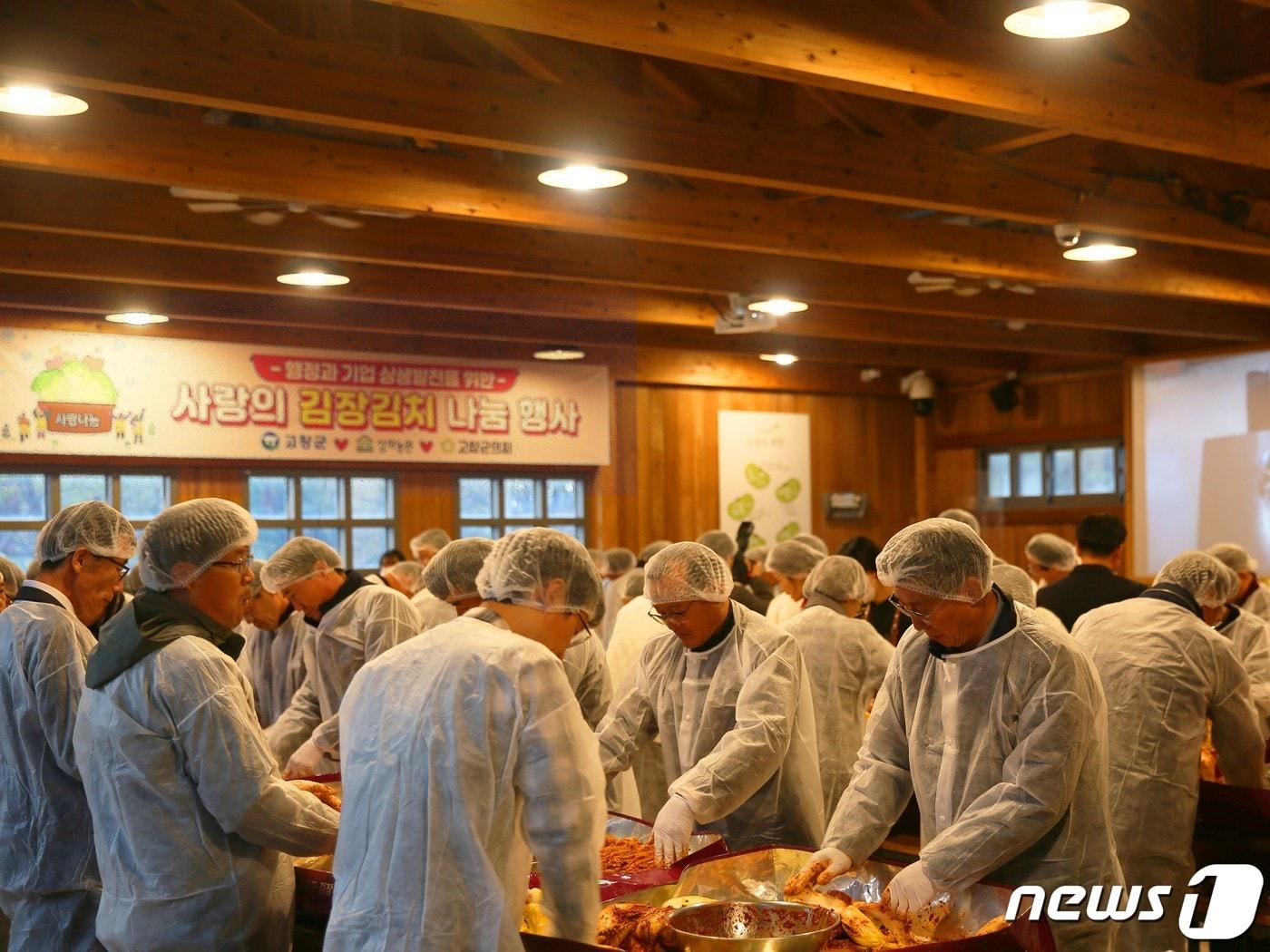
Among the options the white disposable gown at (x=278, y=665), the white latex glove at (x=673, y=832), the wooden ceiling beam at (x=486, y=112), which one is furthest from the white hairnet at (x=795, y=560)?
the white latex glove at (x=673, y=832)

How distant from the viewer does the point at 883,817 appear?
315 cm

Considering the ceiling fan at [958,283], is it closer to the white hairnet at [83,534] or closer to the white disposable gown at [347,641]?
the white disposable gown at [347,641]

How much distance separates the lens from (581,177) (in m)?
5.24

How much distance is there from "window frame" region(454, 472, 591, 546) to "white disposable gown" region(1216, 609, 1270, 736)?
541 cm

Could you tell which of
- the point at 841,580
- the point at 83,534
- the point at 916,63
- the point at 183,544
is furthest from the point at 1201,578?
the point at 83,534

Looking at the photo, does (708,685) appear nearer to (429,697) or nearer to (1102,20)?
(429,697)

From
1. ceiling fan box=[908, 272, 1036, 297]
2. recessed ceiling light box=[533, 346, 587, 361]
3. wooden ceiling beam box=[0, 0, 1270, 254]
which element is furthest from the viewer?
recessed ceiling light box=[533, 346, 587, 361]

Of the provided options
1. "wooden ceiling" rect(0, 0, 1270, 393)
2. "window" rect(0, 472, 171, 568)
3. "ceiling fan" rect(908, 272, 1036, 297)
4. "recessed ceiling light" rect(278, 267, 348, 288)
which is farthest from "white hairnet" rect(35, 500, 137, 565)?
"window" rect(0, 472, 171, 568)

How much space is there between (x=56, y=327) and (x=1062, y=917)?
719 cm

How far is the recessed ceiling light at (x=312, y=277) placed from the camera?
23.2ft

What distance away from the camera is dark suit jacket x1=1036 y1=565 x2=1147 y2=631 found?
586cm

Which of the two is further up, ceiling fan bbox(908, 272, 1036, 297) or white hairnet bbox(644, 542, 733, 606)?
ceiling fan bbox(908, 272, 1036, 297)

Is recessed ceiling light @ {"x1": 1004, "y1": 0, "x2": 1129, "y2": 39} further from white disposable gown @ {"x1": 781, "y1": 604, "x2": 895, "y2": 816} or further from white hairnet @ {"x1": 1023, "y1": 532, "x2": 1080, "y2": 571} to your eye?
white hairnet @ {"x1": 1023, "y1": 532, "x2": 1080, "y2": 571}

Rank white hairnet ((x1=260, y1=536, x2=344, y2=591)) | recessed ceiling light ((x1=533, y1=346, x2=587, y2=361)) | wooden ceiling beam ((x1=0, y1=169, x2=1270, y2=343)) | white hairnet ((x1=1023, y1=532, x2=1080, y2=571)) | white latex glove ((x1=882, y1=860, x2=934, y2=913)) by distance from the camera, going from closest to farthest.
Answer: white latex glove ((x1=882, y1=860, x2=934, y2=913)) < white hairnet ((x1=260, y1=536, x2=344, y2=591)) < wooden ceiling beam ((x1=0, y1=169, x2=1270, y2=343)) < white hairnet ((x1=1023, y1=532, x2=1080, y2=571)) < recessed ceiling light ((x1=533, y1=346, x2=587, y2=361))
